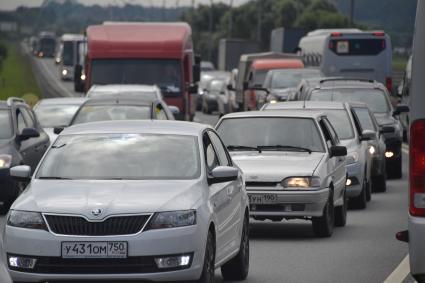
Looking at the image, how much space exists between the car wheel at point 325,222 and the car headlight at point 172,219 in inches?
239

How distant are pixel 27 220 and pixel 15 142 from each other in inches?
418

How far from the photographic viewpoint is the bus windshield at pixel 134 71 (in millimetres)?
35344

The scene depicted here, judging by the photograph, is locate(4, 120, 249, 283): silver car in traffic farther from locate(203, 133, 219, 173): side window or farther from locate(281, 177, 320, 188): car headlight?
locate(281, 177, 320, 188): car headlight

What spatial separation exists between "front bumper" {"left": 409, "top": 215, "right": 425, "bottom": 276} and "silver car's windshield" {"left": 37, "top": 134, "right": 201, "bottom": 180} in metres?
2.79

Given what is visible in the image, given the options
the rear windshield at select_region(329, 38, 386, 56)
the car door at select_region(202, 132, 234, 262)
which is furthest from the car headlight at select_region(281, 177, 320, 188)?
the rear windshield at select_region(329, 38, 386, 56)

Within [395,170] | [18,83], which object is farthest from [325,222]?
[18,83]

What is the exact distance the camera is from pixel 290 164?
56.7ft

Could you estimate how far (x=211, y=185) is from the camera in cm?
1209

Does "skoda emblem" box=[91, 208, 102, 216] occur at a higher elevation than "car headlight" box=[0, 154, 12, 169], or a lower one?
higher

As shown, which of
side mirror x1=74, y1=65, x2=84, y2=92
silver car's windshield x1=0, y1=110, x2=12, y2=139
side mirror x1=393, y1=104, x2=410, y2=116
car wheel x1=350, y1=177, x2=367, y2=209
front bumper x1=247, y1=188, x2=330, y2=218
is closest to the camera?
front bumper x1=247, y1=188, x2=330, y2=218

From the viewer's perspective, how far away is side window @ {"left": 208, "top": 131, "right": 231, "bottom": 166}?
42.9 feet

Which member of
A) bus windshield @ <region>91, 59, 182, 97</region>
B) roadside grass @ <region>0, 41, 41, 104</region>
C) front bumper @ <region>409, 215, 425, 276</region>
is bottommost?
roadside grass @ <region>0, 41, 41, 104</region>

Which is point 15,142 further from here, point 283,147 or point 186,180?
point 186,180

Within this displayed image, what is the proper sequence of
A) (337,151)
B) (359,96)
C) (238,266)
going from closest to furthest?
(238,266)
(337,151)
(359,96)
